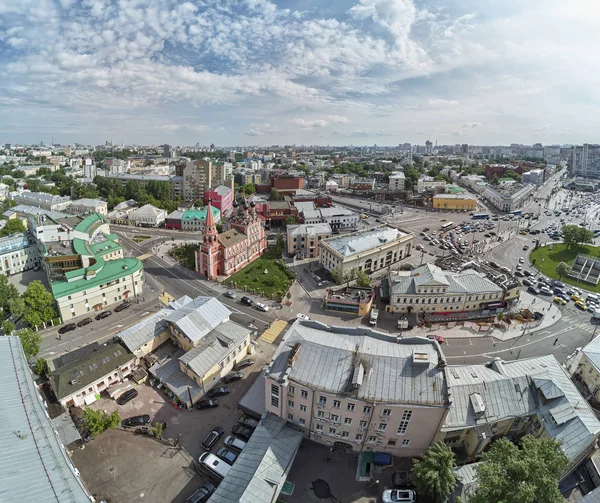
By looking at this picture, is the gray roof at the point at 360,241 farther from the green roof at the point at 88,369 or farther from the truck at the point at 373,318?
the green roof at the point at 88,369

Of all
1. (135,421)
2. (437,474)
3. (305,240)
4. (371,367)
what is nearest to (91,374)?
(135,421)

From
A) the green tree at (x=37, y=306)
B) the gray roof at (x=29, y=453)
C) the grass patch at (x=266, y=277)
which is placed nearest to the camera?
the gray roof at (x=29, y=453)

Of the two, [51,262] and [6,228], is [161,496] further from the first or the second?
[6,228]

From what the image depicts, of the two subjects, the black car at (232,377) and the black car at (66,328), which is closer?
the black car at (232,377)

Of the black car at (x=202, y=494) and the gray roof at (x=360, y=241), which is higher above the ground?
the gray roof at (x=360, y=241)

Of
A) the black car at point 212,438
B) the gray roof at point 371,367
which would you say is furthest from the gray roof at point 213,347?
the gray roof at point 371,367

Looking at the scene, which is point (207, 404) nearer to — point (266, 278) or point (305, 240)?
point (266, 278)

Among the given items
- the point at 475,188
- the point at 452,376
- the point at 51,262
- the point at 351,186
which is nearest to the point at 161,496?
the point at 452,376
